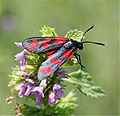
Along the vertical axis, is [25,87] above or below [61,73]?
below

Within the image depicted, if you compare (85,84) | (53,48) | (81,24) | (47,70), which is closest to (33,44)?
(53,48)

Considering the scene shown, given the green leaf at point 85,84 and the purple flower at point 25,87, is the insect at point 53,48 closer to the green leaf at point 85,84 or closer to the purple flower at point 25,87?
the purple flower at point 25,87

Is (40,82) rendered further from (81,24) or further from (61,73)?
(81,24)

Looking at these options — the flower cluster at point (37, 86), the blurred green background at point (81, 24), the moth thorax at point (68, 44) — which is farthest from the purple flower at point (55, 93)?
A: the blurred green background at point (81, 24)

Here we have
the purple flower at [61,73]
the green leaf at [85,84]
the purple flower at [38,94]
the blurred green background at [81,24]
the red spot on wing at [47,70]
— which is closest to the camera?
the red spot on wing at [47,70]

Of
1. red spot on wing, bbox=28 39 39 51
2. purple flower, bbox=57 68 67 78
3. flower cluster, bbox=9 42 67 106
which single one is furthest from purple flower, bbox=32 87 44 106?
red spot on wing, bbox=28 39 39 51

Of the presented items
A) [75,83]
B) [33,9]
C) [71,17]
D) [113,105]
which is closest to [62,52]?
[75,83]

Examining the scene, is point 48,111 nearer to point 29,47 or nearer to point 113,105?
point 29,47
